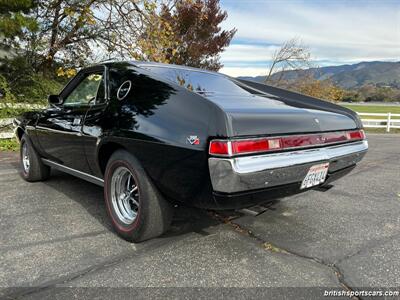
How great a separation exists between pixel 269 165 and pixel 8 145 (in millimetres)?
7539

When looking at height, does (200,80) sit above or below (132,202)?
above

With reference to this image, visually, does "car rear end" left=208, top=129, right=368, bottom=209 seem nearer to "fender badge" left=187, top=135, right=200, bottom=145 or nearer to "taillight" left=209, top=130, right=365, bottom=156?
"taillight" left=209, top=130, right=365, bottom=156

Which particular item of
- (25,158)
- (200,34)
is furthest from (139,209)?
(200,34)

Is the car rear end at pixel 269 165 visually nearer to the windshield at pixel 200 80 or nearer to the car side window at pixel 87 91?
the windshield at pixel 200 80

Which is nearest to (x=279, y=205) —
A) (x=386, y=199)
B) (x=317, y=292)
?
(x=386, y=199)

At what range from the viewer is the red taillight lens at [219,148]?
2266 mm

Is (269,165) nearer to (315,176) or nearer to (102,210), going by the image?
(315,176)

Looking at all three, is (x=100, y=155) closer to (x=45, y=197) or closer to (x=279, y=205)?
(x=45, y=197)

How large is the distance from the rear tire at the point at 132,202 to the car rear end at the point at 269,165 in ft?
1.89

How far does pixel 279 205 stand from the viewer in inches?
158

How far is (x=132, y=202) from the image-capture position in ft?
10.5

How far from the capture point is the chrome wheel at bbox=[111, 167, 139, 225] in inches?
123

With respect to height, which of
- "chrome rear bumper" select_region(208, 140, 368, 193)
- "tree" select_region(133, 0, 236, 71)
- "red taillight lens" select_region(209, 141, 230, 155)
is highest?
"tree" select_region(133, 0, 236, 71)

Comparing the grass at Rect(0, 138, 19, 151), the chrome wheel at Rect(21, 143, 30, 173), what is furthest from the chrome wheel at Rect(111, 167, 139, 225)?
the grass at Rect(0, 138, 19, 151)
